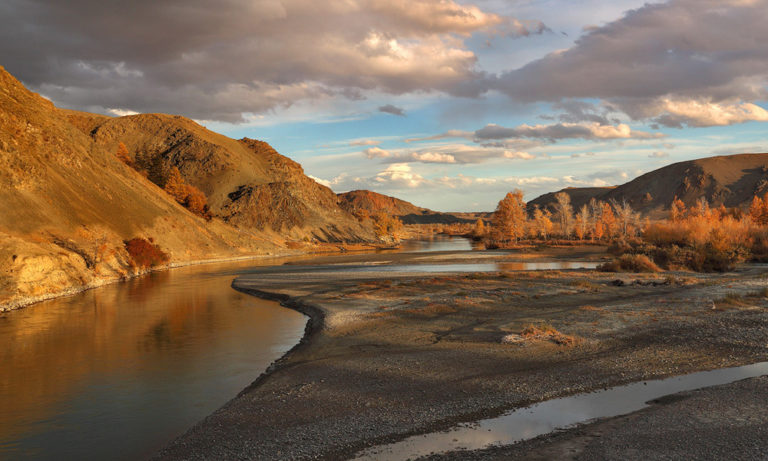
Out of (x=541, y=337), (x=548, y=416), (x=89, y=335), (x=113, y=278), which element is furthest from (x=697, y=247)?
(x=113, y=278)

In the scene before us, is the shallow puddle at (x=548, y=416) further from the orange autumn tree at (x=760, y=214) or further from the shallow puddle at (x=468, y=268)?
the orange autumn tree at (x=760, y=214)

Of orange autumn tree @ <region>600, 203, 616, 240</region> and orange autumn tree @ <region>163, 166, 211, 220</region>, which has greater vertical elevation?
orange autumn tree @ <region>163, 166, 211, 220</region>

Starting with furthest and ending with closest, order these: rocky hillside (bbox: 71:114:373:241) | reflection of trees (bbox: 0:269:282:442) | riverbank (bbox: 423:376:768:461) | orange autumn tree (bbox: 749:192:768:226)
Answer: rocky hillside (bbox: 71:114:373:241), orange autumn tree (bbox: 749:192:768:226), reflection of trees (bbox: 0:269:282:442), riverbank (bbox: 423:376:768:461)

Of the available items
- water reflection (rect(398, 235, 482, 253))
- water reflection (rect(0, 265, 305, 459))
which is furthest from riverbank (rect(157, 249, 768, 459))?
water reflection (rect(398, 235, 482, 253))

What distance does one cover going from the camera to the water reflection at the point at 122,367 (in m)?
11.5

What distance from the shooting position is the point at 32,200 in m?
49.9

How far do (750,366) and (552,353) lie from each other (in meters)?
6.13

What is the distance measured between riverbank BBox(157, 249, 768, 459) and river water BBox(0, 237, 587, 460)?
1392 millimetres

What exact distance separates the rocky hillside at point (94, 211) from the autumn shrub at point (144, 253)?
3.07 ft

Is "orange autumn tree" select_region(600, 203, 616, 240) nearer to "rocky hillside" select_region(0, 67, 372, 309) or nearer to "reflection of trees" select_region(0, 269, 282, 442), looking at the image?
"rocky hillside" select_region(0, 67, 372, 309)

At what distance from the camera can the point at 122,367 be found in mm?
17594

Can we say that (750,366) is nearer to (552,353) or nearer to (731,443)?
(552,353)

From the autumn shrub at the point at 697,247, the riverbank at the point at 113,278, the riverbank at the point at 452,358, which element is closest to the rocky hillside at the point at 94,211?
the riverbank at the point at 113,278

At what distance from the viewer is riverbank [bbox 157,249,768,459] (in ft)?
36.6
